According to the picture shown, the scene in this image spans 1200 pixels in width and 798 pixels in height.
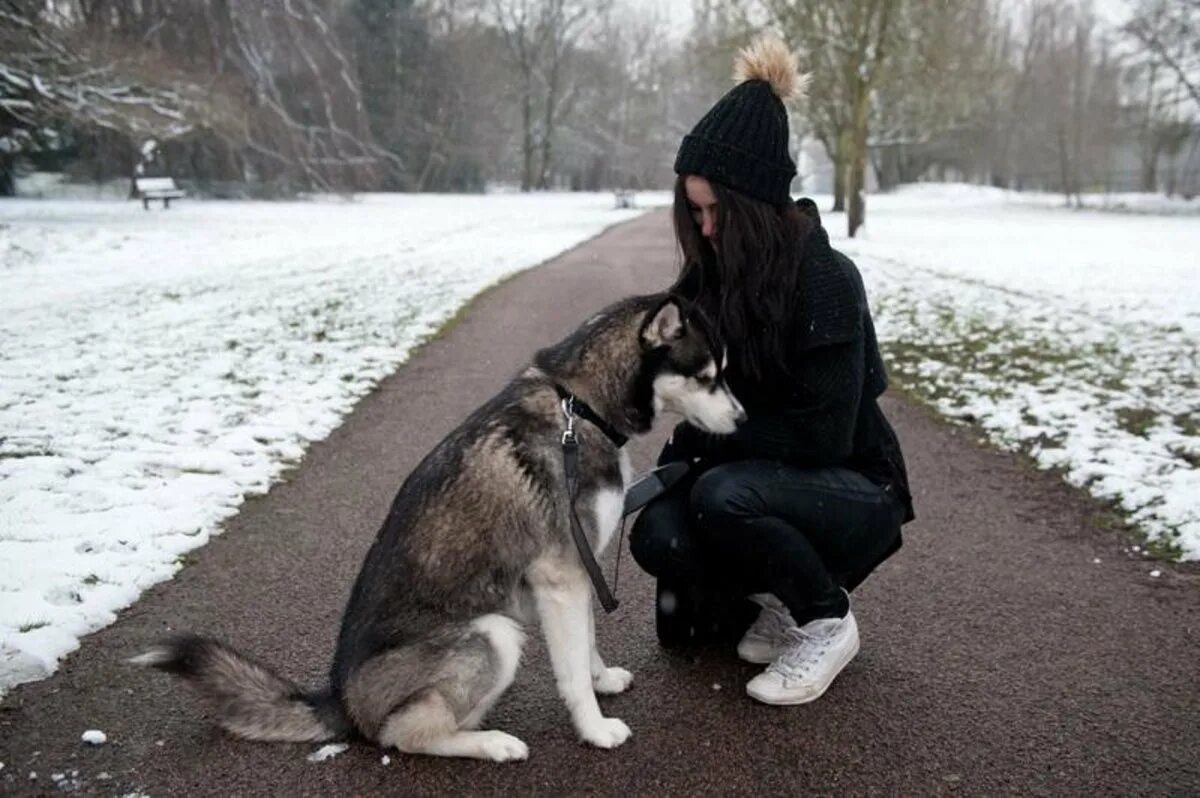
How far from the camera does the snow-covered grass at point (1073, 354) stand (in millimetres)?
6344

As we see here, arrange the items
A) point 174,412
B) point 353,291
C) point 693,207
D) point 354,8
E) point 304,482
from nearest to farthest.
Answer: point 693,207 → point 304,482 → point 174,412 → point 353,291 → point 354,8

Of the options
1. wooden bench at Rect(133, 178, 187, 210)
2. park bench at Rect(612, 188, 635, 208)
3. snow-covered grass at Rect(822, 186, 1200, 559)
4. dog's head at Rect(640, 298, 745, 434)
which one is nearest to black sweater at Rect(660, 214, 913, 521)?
dog's head at Rect(640, 298, 745, 434)

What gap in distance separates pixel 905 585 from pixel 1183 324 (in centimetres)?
939

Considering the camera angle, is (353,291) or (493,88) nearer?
(353,291)

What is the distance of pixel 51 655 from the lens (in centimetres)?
396

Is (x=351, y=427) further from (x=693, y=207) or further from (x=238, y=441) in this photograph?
(x=693, y=207)

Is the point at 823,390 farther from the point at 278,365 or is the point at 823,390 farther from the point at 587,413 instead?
the point at 278,365

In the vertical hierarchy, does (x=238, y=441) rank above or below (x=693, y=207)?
below

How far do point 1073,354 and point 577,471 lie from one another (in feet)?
29.5

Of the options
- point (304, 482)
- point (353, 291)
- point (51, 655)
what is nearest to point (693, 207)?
point (51, 655)

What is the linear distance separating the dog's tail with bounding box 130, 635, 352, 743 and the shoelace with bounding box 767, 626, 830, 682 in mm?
1756

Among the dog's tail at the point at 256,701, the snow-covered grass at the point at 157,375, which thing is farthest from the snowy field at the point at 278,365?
the dog's tail at the point at 256,701

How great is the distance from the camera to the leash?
3.30 meters

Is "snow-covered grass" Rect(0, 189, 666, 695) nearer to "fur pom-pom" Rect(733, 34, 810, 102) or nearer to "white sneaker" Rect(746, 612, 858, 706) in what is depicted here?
"white sneaker" Rect(746, 612, 858, 706)
